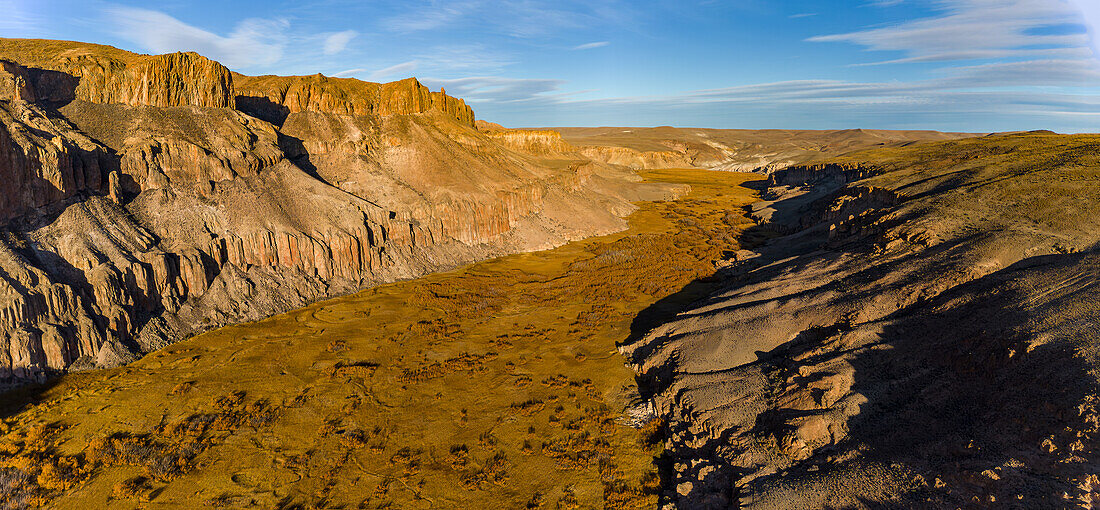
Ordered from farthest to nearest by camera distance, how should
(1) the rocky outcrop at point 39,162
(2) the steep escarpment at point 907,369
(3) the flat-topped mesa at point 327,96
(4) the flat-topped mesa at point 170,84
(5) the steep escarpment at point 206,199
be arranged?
(3) the flat-topped mesa at point 327,96, (4) the flat-topped mesa at point 170,84, (1) the rocky outcrop at point 39,162, (5) the steep escarpment at point 206,199, (2) the steep escarpment at point 907,369

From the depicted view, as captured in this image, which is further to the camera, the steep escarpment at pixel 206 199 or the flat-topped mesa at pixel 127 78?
the flat-topped mesa at pixel 127 78

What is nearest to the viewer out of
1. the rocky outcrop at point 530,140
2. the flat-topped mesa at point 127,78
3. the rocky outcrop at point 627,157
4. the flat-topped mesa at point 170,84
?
the flat-topped mesa at point 127,78

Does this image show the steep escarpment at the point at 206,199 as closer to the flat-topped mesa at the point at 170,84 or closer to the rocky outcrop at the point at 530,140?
the flat-topped mesa at the point at 170,84

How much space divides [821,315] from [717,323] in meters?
4.37

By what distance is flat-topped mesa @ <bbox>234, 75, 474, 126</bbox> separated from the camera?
44.8 meters

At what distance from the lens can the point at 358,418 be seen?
19109mm

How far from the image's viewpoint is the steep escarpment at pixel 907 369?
38.3ft

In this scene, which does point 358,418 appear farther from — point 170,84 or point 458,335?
point 170,84

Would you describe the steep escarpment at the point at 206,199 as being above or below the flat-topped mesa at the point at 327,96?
below

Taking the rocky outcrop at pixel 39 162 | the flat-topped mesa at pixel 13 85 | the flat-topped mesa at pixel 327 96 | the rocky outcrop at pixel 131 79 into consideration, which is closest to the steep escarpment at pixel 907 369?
the rocky outcrop at pixel 39 162

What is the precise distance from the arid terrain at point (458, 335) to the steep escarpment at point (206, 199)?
0.17m

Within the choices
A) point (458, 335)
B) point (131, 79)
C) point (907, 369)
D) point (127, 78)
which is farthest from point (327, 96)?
point (907, 369)

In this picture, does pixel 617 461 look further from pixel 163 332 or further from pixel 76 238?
pixel 76 238

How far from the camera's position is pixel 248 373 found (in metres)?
22.2
